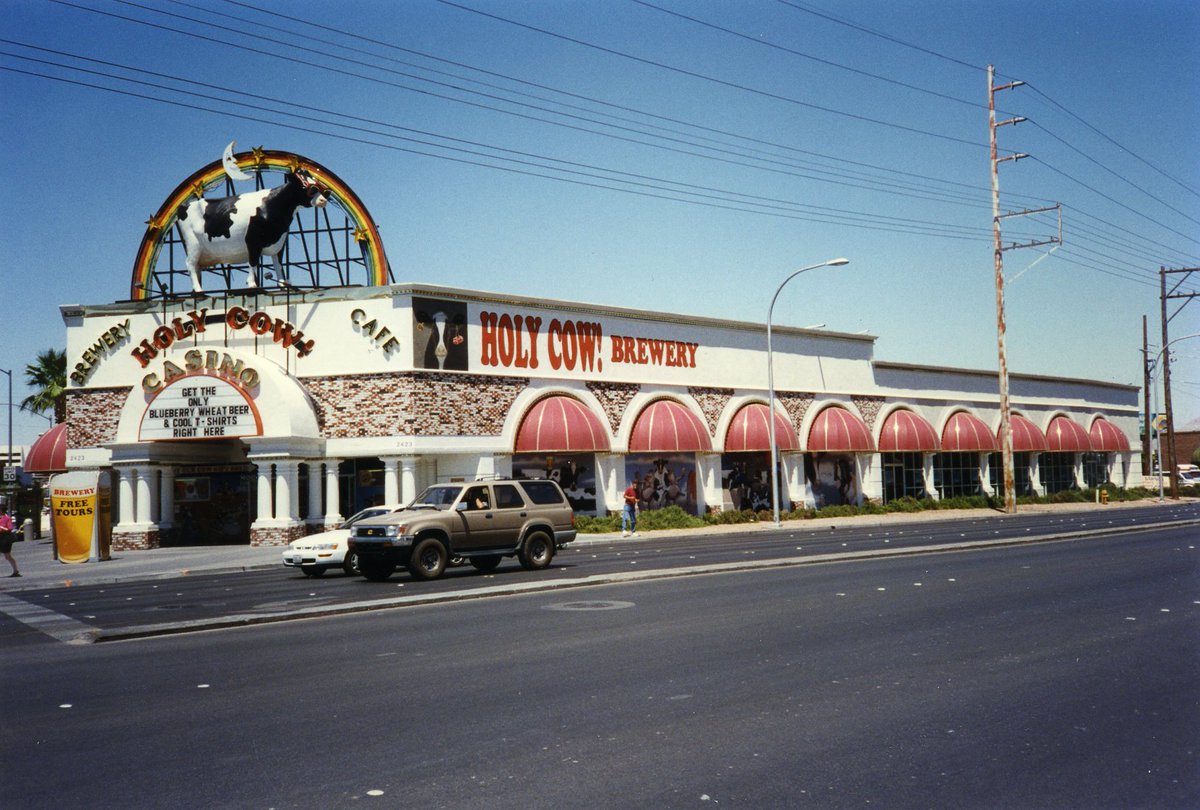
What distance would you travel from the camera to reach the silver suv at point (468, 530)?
67.4ft

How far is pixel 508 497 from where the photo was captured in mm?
22266

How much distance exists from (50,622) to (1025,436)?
57148mm

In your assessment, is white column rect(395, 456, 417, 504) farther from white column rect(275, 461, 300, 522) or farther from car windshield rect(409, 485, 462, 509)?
car windshield rect(409, 485, 462, 509)

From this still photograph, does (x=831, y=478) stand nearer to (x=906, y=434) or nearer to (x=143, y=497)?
(x=906, y=434)

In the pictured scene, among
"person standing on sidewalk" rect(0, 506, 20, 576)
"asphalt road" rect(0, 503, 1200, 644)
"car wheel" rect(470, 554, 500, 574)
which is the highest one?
"person standing on sidewalk" rect(0, 506, 20, 576)

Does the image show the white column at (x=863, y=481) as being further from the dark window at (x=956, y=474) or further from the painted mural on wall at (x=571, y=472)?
the painted mural on wall at (x=571, y=472)

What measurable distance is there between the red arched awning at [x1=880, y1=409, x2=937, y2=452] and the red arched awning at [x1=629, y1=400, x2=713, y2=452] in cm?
1324

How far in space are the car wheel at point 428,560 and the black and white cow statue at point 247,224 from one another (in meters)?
21.9

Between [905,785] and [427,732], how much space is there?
3380 millimetres

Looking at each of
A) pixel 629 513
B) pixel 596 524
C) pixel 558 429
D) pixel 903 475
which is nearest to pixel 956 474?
pixel 903 475

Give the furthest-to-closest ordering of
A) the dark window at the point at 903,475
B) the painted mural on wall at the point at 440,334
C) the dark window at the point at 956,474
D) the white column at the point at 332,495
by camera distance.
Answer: the dark window at the point at 956,474 → the dark window at the point at 903,475 → the painted mural on wall at the point at 440,334 → the white column at the point at 332,495

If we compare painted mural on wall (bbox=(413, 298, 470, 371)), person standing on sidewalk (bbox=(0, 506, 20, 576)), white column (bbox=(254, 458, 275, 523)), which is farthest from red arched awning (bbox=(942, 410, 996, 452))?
person standing on sidewalk (bbox=(0, 506, 20, 576))

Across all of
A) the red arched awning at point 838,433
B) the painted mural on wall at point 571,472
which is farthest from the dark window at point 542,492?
the red arched awning at point 838,433

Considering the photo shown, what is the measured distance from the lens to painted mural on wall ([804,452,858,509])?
2051 inches
